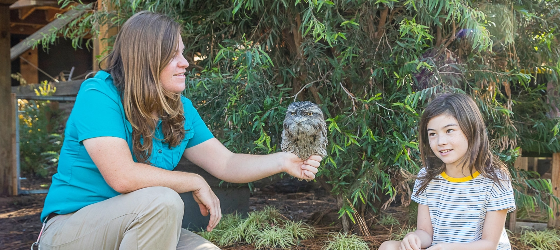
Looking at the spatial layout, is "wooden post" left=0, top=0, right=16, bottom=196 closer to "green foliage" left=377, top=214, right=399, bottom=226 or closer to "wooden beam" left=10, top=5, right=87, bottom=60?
"wooden beam" left=10, top=5, right=87, bottom=60

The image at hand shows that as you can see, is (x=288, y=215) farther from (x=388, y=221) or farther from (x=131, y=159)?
(x=131, y=159)

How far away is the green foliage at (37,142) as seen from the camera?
6.74m

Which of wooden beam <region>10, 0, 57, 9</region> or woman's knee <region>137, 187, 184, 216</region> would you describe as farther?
wooden beam <region>10, 0, 57, 9</region>

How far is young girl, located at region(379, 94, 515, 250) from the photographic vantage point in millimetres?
2008

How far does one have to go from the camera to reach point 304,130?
185cm

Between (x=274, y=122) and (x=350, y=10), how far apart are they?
927mm

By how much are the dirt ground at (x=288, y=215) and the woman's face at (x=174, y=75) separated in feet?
5.96

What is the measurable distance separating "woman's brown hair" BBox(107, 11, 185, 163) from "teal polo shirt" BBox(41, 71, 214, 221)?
0.04 metres

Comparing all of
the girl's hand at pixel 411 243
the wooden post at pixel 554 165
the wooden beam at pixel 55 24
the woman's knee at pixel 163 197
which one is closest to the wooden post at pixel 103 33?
the wooden beam at pixel 55 24

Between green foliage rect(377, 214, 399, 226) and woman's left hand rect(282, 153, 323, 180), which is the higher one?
woman's left hand rect(282, 153, 323, 180)

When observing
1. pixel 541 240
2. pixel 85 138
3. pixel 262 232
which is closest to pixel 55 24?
pixel 262 232

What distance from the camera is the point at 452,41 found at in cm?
328

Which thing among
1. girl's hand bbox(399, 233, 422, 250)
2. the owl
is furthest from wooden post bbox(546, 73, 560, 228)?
the owl

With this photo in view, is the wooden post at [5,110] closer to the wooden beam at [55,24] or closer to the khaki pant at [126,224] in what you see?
the wooden beam at [55,24]
